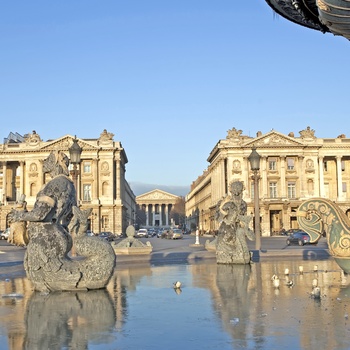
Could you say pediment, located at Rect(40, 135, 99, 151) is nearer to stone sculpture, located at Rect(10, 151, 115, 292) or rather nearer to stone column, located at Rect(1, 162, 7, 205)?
stone column, located at Rect(1, 162, 7, 205)

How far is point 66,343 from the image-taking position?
5410 millimetres

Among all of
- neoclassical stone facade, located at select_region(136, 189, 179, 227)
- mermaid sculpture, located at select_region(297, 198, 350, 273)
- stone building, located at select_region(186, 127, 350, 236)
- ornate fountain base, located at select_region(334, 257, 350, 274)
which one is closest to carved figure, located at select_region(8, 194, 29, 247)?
mermaid sculpture, located at select_region(297, 198, 350, 273)

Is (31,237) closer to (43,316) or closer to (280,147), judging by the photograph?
(43,316)

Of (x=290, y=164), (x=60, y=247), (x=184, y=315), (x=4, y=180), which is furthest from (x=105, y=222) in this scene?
(x=184, y=315)

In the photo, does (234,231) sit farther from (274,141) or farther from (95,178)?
(95,178)

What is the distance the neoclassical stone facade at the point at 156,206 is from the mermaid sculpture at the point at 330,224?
17123 centimetres

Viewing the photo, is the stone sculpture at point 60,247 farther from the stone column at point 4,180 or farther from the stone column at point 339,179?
the stone column at point 4,180

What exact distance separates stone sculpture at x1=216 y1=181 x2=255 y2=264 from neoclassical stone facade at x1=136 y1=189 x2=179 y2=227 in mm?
166714

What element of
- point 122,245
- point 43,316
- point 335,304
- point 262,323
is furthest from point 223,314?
point 122,245

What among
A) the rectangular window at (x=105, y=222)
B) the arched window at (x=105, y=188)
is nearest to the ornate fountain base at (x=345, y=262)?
the rectangular window at (x=105, y=222)

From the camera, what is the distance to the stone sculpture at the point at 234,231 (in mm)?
14312

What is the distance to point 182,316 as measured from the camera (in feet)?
22.8

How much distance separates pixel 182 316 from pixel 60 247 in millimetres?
2709

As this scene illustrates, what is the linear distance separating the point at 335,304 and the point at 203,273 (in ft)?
17.3
